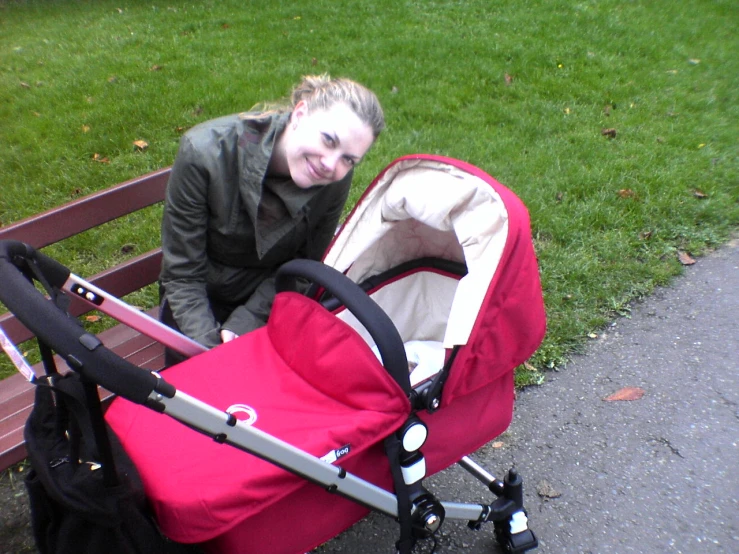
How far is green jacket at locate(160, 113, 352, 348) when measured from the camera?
2.08 m

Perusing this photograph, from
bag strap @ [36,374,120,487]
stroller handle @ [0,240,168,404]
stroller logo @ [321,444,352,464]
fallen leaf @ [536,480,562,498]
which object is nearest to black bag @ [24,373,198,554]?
bag strap @ [36,374,120,487]

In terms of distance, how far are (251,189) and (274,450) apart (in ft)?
3.18

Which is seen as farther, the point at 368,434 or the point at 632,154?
the point at 632,154

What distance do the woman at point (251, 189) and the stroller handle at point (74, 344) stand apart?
1.02 m

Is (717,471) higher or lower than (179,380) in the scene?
lower

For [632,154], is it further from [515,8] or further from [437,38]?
[515,8]

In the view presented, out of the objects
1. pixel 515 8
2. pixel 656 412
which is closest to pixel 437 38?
pixel 515 8

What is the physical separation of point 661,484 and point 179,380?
1.80 meters

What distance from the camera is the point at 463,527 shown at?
2303 millimetres

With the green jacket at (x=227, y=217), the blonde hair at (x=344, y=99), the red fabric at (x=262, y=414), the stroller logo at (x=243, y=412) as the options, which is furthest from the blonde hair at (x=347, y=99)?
the stroller logo at (x=243, y=412)

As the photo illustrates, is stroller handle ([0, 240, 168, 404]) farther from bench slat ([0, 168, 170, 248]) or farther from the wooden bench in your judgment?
bench slat ([0, 168, 170, 248])

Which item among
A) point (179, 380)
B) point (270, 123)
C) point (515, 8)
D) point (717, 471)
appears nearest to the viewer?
point (179, 380)

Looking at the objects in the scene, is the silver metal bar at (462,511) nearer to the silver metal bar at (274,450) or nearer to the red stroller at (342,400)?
the red stroller at (342,400)

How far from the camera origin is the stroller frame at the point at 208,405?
104cm
